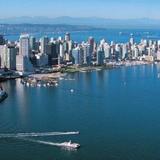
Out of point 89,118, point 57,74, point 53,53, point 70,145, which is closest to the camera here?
point 70,145

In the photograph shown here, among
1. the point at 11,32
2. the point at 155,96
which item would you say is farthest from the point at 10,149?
the point at 11,32

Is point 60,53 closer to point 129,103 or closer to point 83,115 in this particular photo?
point 129,103

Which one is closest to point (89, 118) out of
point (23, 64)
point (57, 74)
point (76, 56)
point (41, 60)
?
point (57, 74)

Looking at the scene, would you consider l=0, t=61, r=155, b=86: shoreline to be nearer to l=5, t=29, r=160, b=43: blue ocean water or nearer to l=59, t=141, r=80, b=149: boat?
l=59, t=141, r=80, b=149: boat

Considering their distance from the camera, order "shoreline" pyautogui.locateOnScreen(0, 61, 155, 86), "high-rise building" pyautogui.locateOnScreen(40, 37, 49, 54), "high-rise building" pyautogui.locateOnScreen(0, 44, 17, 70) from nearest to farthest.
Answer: "shoreline" pyautogui.locateOnScreen(0, 61, 155, 86) < "high-rise building" pyautogui.locateOnScreen(0, 44, 17, 70) < "high-rise building" pyautogui.locateOnScreen(40, 37, 49, 54)

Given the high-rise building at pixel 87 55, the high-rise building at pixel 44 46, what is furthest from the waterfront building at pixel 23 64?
the high-rise building at pixel 87 55

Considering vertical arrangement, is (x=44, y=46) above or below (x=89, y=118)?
above

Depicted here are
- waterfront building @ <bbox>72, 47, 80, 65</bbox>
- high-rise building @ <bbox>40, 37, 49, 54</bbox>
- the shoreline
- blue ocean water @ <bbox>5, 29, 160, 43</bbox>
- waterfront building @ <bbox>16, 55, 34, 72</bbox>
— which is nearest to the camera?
the shoreline

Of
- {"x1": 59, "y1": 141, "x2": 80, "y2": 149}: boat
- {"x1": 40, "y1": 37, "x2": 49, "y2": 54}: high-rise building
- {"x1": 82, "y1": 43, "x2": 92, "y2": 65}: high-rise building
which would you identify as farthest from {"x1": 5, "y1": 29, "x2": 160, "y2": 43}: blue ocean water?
{"x1": 59, "y1": 141, "x2": 80, "y2": 149}: boat

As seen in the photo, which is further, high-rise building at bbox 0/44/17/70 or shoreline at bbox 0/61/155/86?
high-rise building at bbox 0/44/17/70

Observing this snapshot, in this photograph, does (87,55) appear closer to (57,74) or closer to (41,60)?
(41,60)
